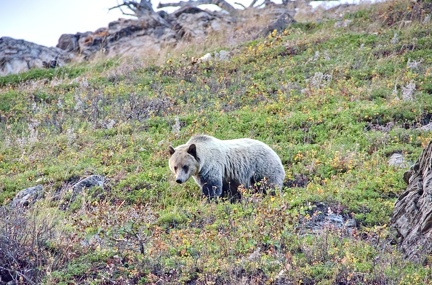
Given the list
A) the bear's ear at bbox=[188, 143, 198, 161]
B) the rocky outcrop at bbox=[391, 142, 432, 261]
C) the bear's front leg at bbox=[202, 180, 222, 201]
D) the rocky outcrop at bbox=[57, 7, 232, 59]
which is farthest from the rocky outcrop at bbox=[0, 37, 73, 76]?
the rocky outcrop at bbox=[391, 142, 432, 261]

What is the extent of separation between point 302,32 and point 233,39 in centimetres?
262

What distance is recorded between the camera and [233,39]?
2434 cm

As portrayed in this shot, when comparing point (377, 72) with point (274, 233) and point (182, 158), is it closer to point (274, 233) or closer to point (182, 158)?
point (182, 158)

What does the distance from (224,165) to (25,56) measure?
1601 centimetres

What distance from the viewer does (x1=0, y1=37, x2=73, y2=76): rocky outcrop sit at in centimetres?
2483

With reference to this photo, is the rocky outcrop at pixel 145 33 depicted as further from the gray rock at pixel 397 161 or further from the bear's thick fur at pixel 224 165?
the gray rock at pixel 397 161

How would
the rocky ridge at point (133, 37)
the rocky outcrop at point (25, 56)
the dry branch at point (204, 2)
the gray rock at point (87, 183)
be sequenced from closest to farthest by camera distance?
1. the gray rock at point (87, 183)
2. the rocky outcrop at point (25, 56)
3. the rocky ridge at point (133, 37)
4. the dry branch at point (204, 2)

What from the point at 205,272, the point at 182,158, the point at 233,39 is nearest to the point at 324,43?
the point at 233,39

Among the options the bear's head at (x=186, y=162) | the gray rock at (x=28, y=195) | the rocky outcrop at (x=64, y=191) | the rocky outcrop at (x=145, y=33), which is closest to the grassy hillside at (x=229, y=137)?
the rocky outcrop at (x=64, y=191)

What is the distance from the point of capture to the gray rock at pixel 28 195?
1195 cm

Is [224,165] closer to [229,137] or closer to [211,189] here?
[211,189]

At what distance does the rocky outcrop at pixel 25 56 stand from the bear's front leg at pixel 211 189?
14.4 meters

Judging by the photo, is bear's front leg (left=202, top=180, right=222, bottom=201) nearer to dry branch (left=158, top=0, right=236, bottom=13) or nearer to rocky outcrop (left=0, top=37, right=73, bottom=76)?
rocky outcrop (left=0, top=37, right=73, bottom=76)

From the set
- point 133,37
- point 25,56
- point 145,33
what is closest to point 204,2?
point 145,33
